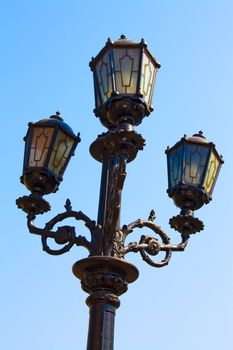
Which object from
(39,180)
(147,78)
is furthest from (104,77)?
(39,180)

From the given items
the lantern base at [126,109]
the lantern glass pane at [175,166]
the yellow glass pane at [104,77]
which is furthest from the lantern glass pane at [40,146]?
the lantern glass pane at [175,166]

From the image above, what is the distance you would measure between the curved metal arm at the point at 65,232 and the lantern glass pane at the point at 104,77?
1.02 metres

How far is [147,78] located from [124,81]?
26 centimetres

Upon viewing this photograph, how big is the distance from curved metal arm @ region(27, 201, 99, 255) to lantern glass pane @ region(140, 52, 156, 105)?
1139mm

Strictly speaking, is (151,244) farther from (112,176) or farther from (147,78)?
(147,78)

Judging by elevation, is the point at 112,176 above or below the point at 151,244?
above

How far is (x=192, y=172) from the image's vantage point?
654 centimetres

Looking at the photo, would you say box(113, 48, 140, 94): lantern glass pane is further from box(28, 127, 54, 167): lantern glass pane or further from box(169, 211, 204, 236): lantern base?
box(169, 211, 204, 236): lantern base

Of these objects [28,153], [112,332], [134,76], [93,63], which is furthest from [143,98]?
[112,332]

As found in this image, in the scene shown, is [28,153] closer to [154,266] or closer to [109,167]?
Result: [109,167]

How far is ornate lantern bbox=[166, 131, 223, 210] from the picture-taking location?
652cm

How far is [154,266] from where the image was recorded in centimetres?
618

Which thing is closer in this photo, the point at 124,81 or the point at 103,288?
the point at 103,288

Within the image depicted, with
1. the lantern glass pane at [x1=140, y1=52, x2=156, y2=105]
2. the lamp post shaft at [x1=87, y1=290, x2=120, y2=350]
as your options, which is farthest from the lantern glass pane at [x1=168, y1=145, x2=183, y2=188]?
the lamp post shaft at [x1=87, y1=290, x2=120, y2=350]
